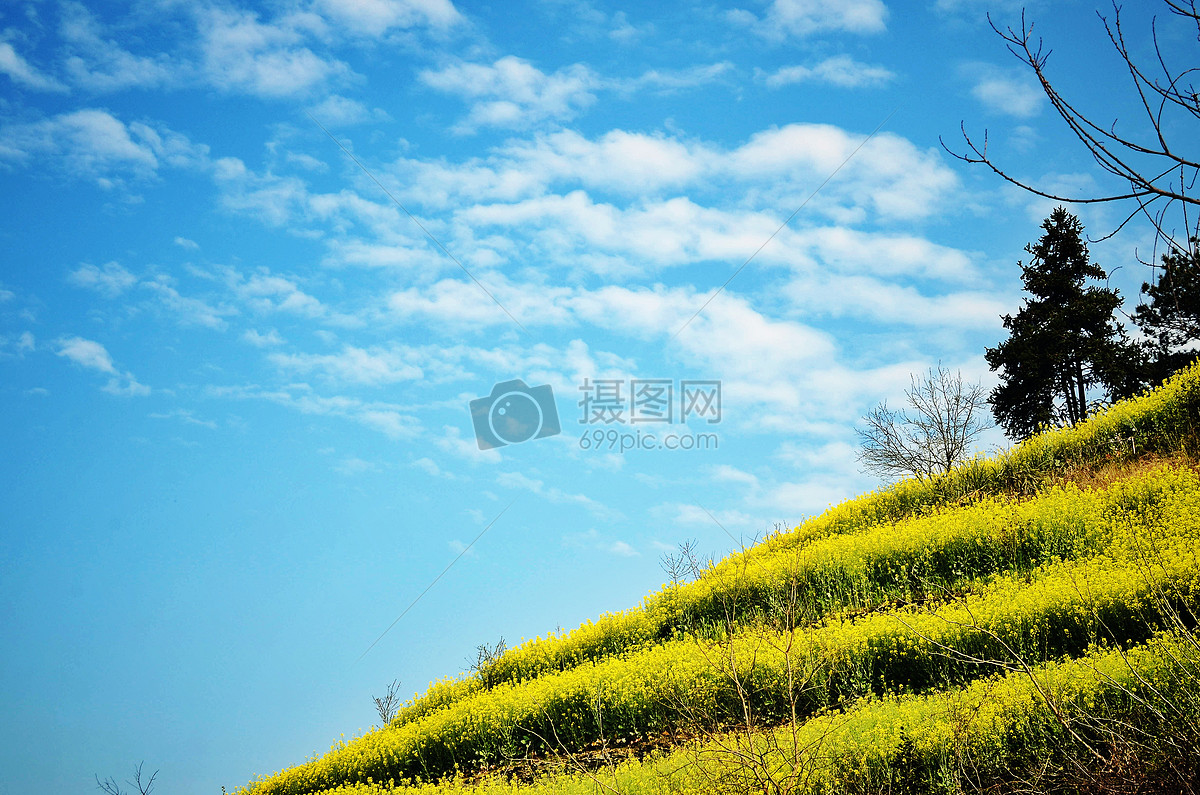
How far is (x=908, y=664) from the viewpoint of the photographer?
8531mm

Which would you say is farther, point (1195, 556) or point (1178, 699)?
point (1195, 556)

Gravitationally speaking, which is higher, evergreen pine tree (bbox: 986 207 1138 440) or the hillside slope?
evergreen pine tree (bbox: 986 207 1138 440)

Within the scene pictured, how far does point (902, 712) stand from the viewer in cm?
654

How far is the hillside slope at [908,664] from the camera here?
18.4ft

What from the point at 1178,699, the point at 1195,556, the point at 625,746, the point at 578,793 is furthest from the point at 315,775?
the point at 1195,556

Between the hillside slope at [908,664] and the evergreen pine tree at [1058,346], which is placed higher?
the evergreen pine tree at [1058,346]

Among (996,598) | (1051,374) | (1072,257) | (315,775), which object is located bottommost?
(315,775)

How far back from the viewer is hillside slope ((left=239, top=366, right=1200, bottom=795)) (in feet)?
18.4

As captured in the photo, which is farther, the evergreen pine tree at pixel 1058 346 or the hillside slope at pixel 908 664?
the evergreen pine tree at pixel 1058 346

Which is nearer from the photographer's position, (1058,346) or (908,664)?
(908,664)

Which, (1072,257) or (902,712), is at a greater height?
(1072,257)

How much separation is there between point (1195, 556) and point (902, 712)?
13.2ft

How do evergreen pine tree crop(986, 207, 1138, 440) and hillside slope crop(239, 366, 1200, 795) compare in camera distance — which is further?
evergreen pine tree crop(986, 207, 1138, 440)

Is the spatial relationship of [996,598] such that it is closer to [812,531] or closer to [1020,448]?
[812,531]
